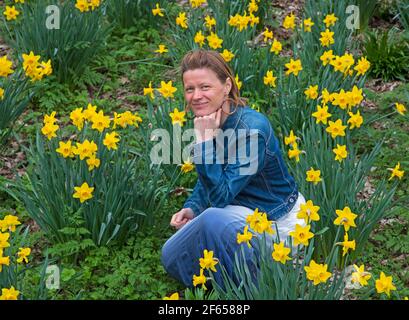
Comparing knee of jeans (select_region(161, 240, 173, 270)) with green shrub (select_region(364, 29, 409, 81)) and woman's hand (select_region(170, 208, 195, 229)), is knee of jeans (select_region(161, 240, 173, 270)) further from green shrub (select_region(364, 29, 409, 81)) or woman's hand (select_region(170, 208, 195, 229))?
green shrub (select_region(364, 29, 409, 81))

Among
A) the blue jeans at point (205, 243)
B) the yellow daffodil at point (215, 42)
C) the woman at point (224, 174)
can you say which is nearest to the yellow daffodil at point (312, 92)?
the yellow daffodil at point (215, 42)

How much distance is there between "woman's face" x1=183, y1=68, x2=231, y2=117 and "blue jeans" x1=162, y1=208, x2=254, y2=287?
0.47 m

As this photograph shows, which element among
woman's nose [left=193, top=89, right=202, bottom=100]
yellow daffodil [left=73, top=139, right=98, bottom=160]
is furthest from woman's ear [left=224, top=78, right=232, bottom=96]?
yellow daffodil [left=73, top=139, right=98, bottom=160]

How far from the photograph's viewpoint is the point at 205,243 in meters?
3.41

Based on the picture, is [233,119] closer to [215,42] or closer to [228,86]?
[228,86]

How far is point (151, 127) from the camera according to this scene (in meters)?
4.27

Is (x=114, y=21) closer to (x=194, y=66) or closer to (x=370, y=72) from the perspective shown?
(x=370, y=72)

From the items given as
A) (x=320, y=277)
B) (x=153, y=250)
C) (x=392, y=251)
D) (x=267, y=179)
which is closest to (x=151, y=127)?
(x=153, y=250)

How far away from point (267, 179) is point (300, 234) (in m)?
0.70

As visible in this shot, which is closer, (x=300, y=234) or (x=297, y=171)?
(x=300, y=234)

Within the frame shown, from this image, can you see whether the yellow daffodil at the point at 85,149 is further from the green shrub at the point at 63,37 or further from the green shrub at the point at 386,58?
the green shrub at the point at 386,58

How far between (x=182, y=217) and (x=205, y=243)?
0.79 ft

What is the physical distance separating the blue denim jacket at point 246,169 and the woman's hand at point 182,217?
0.12 m
